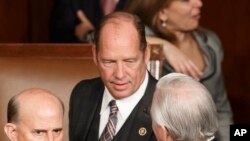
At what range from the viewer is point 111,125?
209 cm

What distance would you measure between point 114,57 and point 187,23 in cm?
83

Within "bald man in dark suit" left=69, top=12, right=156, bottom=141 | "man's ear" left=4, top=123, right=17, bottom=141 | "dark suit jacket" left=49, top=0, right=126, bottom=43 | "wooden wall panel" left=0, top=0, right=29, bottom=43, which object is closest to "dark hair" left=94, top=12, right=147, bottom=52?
"bald man in dark suit" left=69, top=12, right=156, bottom=141

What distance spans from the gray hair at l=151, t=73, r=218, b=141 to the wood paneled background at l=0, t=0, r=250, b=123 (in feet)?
6.07

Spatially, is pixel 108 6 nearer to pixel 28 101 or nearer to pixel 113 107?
pixel 113 107

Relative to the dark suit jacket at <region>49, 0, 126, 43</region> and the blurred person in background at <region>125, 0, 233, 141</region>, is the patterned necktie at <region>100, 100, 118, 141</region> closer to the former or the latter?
the blurred person in background at <region>125, 0, 233, 141</region>

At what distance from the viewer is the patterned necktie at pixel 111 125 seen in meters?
2.07

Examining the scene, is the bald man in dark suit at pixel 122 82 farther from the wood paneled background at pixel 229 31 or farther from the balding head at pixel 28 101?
the wood paneled background at pixel 229 31

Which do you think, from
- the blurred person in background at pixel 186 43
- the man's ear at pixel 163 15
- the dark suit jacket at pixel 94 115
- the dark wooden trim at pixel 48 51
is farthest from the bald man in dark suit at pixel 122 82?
the man's ear at pixel 163 15

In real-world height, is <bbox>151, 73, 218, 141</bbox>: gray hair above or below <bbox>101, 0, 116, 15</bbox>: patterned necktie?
below

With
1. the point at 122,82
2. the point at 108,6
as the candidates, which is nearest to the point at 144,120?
the point at 122,82

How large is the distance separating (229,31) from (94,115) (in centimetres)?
163

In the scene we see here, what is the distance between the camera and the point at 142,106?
2090 millimetres

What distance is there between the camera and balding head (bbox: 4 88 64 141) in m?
1.81

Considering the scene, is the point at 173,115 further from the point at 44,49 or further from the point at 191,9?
the point at 191,9
